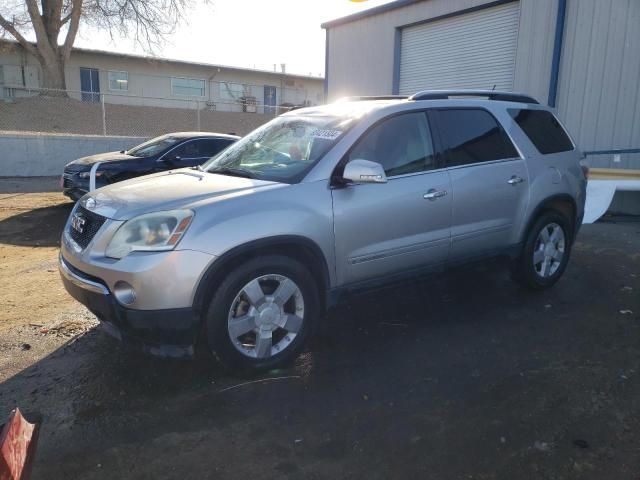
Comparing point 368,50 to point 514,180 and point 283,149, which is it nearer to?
point 514,180

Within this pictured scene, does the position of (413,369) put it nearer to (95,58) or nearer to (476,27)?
(476,27)

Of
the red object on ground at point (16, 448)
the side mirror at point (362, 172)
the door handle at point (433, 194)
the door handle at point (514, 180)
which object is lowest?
the red object on ground at point (16, 448)

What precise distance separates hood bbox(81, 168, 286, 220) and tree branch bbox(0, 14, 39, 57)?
27962mm

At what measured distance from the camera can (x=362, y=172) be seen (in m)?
3.54

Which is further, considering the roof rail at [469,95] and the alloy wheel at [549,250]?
the alloy wheel at [549,250]

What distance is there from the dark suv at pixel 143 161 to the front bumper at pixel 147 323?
5908mm

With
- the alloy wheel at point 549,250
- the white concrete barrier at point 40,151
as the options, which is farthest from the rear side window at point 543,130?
the white concrete barrier at point 40,151

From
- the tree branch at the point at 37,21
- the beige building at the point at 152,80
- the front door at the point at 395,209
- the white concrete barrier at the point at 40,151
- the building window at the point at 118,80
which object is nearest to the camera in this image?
the front door at the point at 395,209

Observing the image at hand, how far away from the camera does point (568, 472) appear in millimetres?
2551

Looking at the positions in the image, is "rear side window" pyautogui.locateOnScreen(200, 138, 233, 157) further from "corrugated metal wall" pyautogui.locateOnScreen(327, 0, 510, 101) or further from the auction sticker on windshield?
"corrugated metal wall" pyautogui.locateOnScreen(327, 0, 510, 101)

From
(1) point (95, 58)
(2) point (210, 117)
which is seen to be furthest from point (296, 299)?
(1) point (95, 58)

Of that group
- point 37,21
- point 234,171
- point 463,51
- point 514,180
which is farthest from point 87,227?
point 37,21

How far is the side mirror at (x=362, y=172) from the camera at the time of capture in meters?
3.54

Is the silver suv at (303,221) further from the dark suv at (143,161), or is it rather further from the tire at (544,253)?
the dark suv at (143,161)
